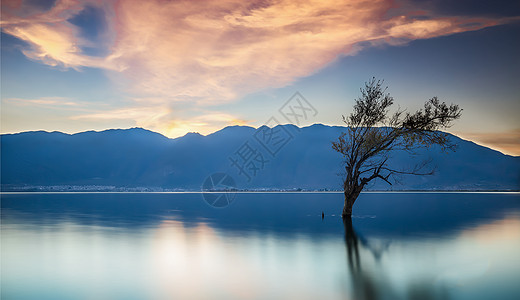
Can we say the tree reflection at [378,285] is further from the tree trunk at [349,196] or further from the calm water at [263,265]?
the tree trunk at [349,196]

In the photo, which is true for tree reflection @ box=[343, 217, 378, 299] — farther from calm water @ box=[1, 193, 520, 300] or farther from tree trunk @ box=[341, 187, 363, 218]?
tree trunk @ box=[341, 187, 363, 218]

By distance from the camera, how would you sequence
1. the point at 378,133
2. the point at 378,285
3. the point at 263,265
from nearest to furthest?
the point at 378,285 < the point at 263,265 < the point at 378,133

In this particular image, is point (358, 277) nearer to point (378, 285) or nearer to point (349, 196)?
point (378, 285)

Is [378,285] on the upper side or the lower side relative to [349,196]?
lower

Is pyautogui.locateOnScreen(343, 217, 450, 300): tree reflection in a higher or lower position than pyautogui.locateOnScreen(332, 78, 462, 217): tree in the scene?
lower

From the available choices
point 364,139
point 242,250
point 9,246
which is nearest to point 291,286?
point 242,250

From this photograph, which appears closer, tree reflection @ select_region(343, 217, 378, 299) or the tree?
tree reflection @ select_region(343, 217, 378, 299)

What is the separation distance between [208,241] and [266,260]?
813 cm

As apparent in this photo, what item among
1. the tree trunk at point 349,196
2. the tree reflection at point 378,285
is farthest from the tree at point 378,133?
the tree reflection at point 378,285

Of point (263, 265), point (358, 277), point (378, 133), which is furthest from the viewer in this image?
point (378, 133)

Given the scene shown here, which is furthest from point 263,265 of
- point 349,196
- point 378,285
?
point 349,196

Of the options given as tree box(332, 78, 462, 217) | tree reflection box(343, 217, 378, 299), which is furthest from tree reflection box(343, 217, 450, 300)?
tree box(332, 78, 462, 217)

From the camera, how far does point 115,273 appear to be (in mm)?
16109

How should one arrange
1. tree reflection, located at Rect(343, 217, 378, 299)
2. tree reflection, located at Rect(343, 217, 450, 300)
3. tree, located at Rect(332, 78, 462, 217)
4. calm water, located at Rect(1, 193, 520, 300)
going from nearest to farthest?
tree reflection, located at Rect(343, 217, 450, 300)
tree reflection, located at Rect(343, 217, 378, 299)
calm water, located at Rect(1, 193, 520, 300)
tree, located at Rect(332, 78, 462, 217)
